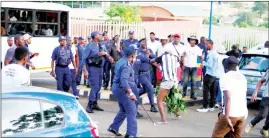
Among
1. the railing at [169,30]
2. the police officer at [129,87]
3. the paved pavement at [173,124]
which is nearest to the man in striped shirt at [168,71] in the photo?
the paved pavement at [173,124]

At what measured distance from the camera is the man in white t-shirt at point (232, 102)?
723 centimetres

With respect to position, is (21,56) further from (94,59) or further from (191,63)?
(191,63)

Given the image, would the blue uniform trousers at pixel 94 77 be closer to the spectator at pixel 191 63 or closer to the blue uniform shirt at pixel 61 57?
the blue uniform shirt at pixel 61 57

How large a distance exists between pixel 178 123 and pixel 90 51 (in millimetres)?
2498

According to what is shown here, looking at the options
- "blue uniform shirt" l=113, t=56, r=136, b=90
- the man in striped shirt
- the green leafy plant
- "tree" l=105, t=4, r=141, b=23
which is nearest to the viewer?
"blue uniform shirt" l=113, t=56, r=136, b=90

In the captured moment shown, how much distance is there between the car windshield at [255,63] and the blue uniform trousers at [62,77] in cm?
484

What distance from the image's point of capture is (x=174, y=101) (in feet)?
36.4

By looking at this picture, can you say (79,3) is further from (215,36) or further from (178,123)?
(178,123)

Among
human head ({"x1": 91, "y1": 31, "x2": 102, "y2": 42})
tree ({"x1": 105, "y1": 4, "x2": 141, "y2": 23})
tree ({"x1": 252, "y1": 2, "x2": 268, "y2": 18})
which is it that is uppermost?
tree ({"x1": 252, "y1": 2, "x2": 268, "y2": 18})

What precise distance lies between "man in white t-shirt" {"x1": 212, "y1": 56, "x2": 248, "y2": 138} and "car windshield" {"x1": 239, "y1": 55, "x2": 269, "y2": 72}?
Result: 646 centimetres

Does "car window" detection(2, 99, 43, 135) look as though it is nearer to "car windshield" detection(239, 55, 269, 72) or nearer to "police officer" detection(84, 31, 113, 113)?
"police officer" detection(84, 31, 113, 113)

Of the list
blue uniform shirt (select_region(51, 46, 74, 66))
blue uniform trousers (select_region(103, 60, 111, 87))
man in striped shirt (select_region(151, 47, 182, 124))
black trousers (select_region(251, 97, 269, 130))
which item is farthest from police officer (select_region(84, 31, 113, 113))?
blue uniform trousers (select_region(103, 60, 111, 87))

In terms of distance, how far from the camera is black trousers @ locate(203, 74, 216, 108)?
12.7 meters

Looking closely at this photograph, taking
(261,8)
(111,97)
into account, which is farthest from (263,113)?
(261,8)
